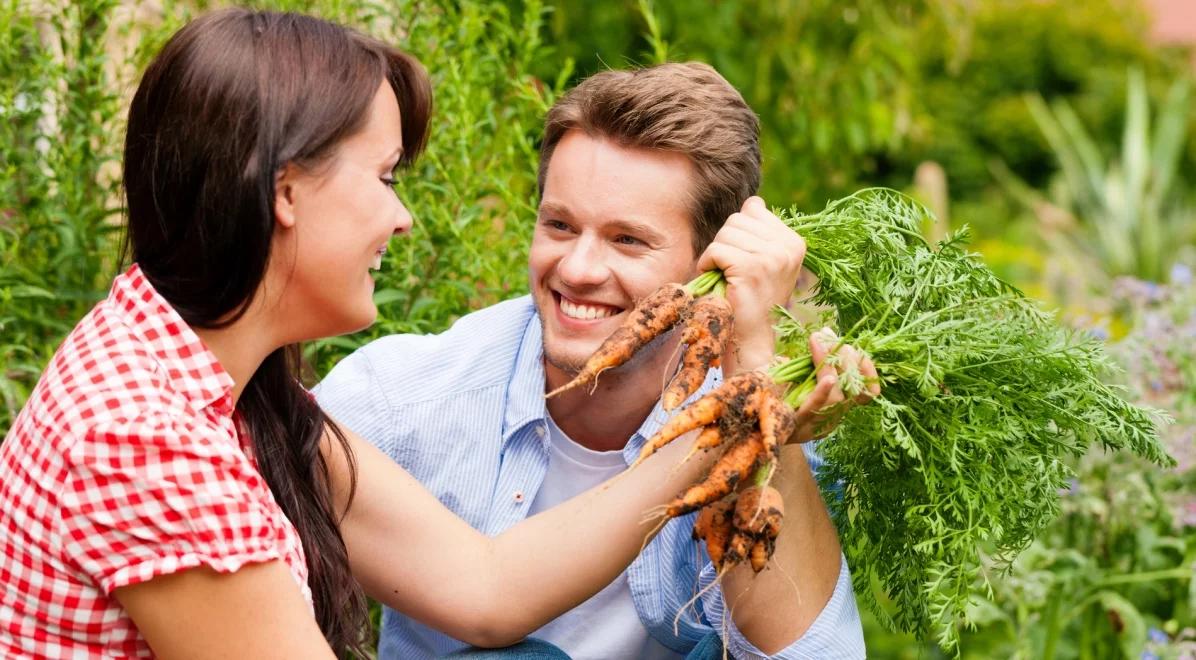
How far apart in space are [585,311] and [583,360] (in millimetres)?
97

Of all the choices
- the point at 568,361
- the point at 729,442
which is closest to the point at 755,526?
the point at 729,442

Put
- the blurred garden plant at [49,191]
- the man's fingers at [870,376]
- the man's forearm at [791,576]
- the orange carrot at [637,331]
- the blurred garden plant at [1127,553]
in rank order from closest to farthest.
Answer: the man's fingers at [870,376], the orange carrot at [637,331], the man's forearm at [791,576], the blurred garden plant at [49,191], the blurred garden plant at [1127,553]

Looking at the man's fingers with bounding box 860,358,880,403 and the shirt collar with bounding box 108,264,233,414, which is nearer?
the shirt collar with bounding box 108,264,233,414

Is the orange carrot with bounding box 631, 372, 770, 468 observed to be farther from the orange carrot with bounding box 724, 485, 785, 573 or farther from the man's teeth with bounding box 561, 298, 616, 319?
the man's teeth with bounding box 561, 298, 616, 319

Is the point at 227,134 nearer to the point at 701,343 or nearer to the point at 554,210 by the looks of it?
the point at 701,343

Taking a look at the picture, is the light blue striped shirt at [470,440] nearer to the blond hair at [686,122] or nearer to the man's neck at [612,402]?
the man's neck at [612,402]

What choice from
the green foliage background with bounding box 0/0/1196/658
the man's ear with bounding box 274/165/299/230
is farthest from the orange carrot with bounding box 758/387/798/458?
the green foliage background with bounding box 0/0/1196/658

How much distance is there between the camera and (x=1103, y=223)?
32.8 feet

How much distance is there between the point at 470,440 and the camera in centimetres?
276

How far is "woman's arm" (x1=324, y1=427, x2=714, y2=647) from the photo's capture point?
2334 millimetres

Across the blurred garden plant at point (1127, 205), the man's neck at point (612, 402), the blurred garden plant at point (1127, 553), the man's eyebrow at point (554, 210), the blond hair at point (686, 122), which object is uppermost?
the blond hair at point (686, 122)

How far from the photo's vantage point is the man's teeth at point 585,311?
2.67m

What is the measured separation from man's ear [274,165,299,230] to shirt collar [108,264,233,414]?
199 millimetres

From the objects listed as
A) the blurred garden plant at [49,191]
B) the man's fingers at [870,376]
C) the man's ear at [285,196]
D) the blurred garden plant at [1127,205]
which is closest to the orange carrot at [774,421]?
the man's fingers at [870,376]
